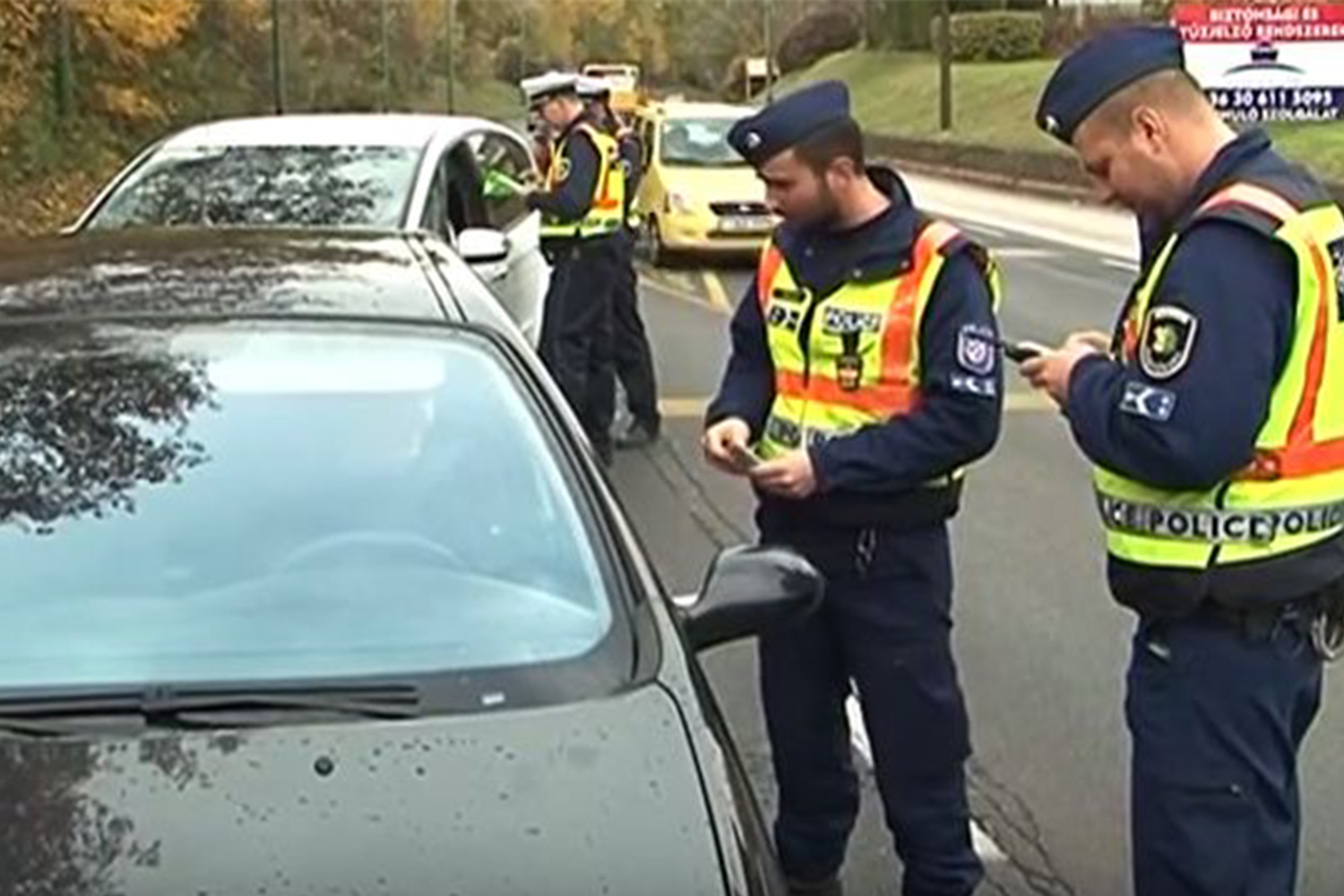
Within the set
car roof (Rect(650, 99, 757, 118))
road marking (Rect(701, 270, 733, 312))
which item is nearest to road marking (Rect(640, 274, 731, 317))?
road marking (Rect(701, 270, 733, 312))

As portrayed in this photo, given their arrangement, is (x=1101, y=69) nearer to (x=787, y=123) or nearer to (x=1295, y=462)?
(x=1295, y=462)

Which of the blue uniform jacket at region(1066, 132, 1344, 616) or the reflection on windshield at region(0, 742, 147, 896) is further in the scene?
the blue uniform jacket at region(1066, 132, 1344, 616)

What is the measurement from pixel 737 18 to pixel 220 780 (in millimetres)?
99209

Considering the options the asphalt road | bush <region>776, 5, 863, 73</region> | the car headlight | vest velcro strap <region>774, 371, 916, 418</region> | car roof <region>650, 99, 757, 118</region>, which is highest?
vest velcro strap <region>774, 371, 916, 418</region>

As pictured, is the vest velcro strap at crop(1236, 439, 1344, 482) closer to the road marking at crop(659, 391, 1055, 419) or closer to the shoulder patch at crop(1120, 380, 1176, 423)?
the shoulder patch at crop(1120, 380, 1176, 423)

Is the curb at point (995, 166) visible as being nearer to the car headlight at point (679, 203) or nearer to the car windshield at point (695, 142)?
the car windshield at point (695, 142)

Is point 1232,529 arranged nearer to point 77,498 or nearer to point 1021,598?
point 77,498

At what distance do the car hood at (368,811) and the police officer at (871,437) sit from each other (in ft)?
4.04

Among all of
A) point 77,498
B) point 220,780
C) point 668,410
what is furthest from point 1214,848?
point 668,410

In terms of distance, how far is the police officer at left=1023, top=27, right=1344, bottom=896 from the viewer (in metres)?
3.18

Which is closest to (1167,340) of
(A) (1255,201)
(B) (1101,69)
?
(A) (1255,201)

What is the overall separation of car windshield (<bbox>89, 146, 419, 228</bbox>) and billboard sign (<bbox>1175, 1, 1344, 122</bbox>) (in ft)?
51.0

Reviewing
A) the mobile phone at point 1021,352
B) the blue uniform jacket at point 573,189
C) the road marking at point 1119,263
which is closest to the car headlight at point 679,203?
the road marking at point 1119,263

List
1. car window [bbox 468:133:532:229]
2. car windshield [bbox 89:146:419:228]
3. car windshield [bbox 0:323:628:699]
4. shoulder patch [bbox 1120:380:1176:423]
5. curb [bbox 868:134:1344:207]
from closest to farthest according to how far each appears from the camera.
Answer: car windshield [bbox 0:323:628:699], shoulder patch [bbox 1120:380:1176:423], car windshield [bbox 89:146:419:228], car window [bbox 468:133:532:229], curb [bbox 868:134:1344:207]
